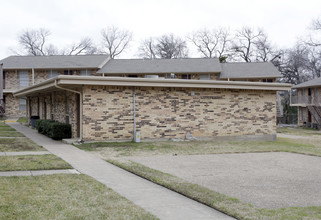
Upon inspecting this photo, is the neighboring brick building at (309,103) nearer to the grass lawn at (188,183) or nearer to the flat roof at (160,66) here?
the flat roof at (160,66)

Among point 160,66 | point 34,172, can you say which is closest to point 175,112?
point 34,172

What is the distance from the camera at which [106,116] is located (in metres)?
15.5

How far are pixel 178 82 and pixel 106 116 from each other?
3554 mm

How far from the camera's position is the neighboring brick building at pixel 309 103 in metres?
36.5

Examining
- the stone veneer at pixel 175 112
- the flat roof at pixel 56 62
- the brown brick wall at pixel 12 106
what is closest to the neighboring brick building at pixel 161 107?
the stone veneer at pixel 175 112

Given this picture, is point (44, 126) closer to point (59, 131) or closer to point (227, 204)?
point (59, 131)

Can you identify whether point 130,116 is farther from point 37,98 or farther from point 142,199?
point 37,98

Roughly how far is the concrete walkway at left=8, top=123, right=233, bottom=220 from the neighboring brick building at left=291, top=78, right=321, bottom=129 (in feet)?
101

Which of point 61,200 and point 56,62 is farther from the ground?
point 56,62

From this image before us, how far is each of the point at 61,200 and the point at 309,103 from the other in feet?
120

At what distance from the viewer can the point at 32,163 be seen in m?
9.78

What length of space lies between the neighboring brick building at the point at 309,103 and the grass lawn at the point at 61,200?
108ft

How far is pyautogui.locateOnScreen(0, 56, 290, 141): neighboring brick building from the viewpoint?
50.3 ft

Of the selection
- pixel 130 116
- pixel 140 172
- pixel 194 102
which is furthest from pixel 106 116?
pixel 140 172
